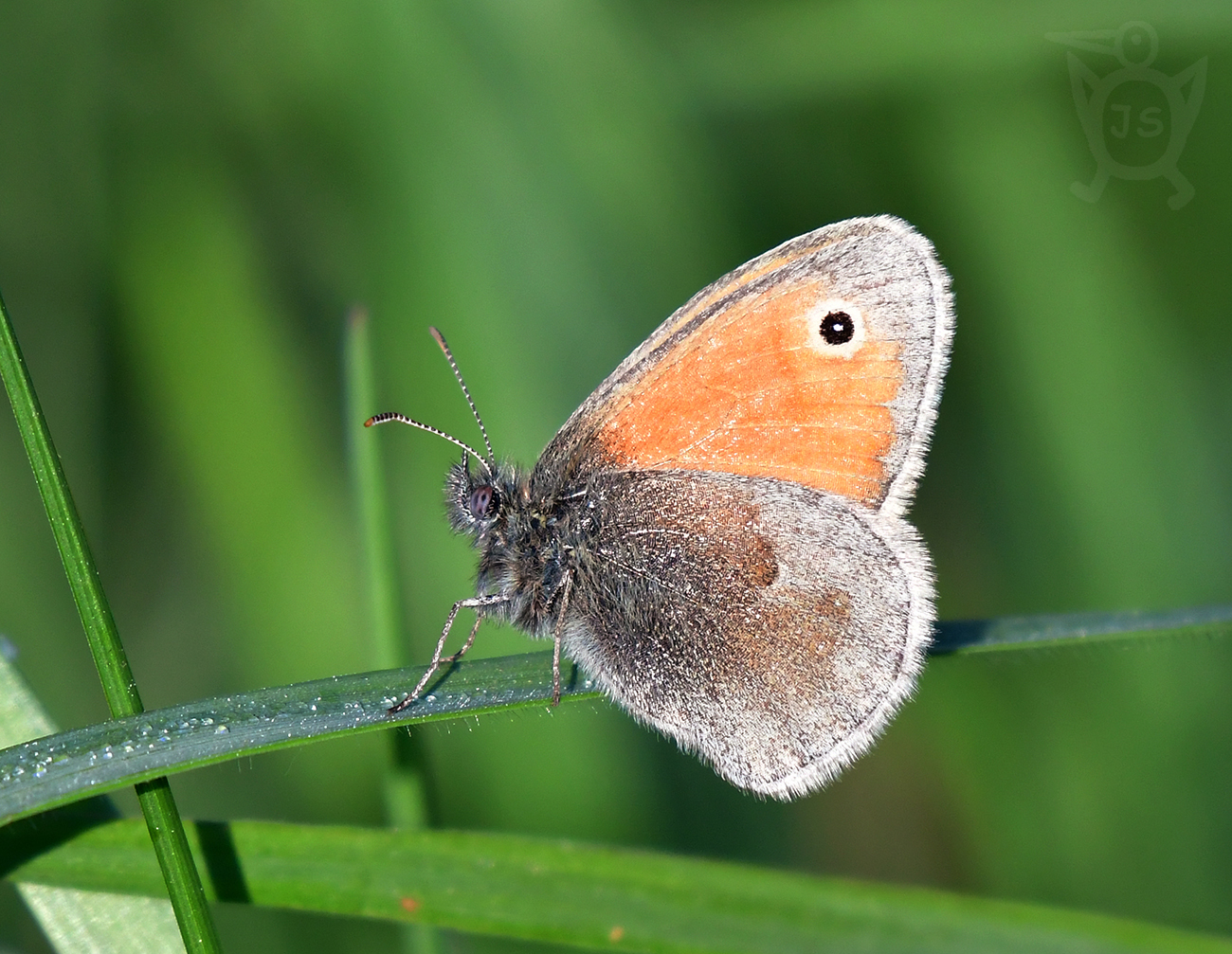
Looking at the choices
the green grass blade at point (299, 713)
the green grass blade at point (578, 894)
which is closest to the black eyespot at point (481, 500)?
the green grass blade at point (299, 713)

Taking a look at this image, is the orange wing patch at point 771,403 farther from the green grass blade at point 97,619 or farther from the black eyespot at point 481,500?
the green grass blade at point 97,619

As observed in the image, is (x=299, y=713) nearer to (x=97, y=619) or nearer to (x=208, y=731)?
(x=208, y=731)

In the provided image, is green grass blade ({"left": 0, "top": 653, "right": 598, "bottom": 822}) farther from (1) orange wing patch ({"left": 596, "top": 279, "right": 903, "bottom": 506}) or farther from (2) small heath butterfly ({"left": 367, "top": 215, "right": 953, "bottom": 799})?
(1) orange wing patch ({"left": 596, "top": 279, "right": 903, "bottom": 506})

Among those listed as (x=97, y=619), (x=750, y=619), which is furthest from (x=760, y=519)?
(x=97, y=619)

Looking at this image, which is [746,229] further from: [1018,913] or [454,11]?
[1018,913]

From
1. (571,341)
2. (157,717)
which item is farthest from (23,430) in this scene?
(571,341)

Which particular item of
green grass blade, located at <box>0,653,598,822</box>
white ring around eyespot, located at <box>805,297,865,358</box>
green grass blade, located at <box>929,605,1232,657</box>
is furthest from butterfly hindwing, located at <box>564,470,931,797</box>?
green grass blade, located at <box>0,653,598,822</box>

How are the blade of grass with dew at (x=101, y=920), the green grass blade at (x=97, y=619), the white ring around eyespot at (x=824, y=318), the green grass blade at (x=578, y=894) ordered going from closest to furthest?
the green grass blade at (x=97, y=619)
the green grass blade at (x=578, y=894)
the blade of grass with dew at (x=101, y=920)
the white ring around eyespot at (x=824, y=318)

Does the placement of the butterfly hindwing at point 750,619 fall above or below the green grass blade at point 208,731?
below
